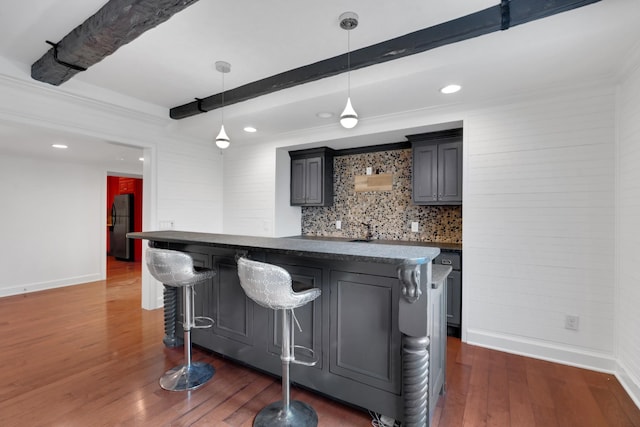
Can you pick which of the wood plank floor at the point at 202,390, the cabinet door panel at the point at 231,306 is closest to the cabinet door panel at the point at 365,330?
the wood plank floor at the point at 202,390

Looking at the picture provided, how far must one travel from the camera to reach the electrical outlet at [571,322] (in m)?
2.59

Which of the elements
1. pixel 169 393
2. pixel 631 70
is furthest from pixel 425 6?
pixel 169 393

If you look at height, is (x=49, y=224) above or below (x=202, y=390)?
above

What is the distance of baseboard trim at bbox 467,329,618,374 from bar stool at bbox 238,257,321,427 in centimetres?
193

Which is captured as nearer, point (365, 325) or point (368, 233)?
point (365, 325)

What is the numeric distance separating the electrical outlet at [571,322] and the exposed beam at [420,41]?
2.38m

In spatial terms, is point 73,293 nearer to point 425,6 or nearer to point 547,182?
point 425,6

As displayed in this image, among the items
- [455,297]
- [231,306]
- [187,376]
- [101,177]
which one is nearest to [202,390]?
[187,376]

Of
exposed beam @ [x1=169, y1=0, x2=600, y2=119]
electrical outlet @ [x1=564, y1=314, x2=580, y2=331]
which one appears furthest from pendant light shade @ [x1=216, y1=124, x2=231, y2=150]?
electrical outlet @ [x1=564, y1=314, x2=580, y2=331]

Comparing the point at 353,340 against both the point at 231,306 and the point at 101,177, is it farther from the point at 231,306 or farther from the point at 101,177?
the point at 101,177

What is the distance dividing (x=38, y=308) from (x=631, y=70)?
687 centimetres

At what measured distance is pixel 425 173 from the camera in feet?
11.5

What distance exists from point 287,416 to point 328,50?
270 centimetres

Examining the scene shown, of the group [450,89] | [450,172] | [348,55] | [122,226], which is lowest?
[122,226]
